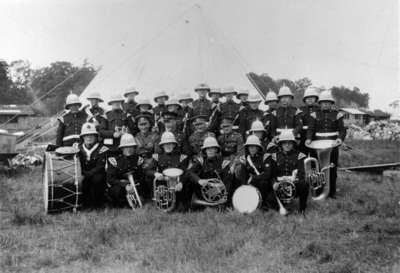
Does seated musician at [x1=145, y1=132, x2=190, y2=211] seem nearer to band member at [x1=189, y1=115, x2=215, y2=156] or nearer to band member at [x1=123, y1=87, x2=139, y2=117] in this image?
band member at [x1=189, y1=115, x2=215, y2=156]

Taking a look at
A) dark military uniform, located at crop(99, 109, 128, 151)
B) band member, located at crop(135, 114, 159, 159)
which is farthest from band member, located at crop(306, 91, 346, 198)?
dark military uniform, located at crop(99, 109, 128, 151)

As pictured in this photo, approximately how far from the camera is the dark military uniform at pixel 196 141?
7312mm

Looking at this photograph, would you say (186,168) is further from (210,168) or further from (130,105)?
(130,105)

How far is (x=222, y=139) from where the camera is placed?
289 inches

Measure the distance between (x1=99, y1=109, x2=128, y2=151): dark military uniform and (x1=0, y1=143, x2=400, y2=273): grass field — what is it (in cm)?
164

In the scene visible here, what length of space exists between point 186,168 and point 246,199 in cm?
115

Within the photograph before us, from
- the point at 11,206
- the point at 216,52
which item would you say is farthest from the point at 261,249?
the point at 216,52

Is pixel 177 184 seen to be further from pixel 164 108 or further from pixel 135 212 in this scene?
pixel 164 108

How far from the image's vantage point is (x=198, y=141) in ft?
24.3

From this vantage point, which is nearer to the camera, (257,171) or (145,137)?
(257,171)

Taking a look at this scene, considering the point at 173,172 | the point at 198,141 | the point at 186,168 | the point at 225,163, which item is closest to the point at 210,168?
the point at 225,163

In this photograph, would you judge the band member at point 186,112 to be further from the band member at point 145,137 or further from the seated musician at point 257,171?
the seated musician at point 257,171

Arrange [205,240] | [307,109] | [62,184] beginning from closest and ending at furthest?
[205,240], [62,184], [307,109]

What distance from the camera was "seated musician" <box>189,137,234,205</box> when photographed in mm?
6426
